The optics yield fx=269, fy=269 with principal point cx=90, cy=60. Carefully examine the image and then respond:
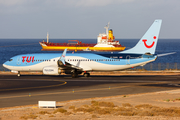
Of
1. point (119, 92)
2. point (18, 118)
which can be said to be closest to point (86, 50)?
point (119, 92)

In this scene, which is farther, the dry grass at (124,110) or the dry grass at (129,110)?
the dry grass at (129,110)

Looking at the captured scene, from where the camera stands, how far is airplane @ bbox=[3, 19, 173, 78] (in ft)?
146

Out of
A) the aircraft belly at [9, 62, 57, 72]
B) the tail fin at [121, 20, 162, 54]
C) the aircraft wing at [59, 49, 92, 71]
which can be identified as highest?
the tail fin at [121, 20, 162, 54]

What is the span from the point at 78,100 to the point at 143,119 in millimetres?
9097

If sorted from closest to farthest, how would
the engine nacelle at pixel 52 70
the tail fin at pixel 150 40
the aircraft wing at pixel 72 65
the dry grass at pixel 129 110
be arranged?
the dry grass at pixel 129 110, the engine nacelle at pixel 52 70, the aircraft wing at pixel 72 65, the tail fin at pixel 150 40

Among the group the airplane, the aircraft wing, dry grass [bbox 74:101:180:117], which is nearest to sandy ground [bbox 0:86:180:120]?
dry grass [bbox 74:101:180:117]

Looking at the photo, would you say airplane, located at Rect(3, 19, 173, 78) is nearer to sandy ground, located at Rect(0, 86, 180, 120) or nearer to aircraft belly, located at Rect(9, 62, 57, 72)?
aircraft belly, located at Rect(9, 62, 57, 72)

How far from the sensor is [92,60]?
46.1 m

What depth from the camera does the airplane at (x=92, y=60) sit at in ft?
146

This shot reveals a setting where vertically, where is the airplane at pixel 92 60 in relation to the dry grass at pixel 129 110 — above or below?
above

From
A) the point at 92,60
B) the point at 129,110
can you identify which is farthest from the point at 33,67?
the point at 129,110

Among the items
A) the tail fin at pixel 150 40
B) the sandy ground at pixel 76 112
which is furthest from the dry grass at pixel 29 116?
the tail fin at pixel 150 40

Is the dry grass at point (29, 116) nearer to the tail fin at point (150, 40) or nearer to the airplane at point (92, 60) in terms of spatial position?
the airplane at point (92, 60)

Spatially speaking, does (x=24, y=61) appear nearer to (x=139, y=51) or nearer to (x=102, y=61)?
(x=102, y=61)
